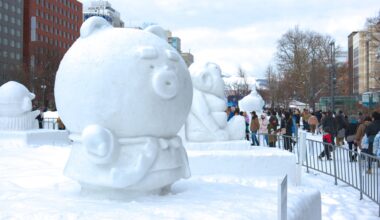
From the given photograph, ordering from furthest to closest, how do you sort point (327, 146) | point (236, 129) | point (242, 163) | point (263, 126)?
point (263, 126) → point (327, 146) → point (236, 129) → point (242, 163)

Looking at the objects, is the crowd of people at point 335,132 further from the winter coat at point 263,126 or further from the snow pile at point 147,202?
the snow pile at point 147,202

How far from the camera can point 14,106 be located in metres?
15.2

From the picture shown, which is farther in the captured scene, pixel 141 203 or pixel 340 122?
pixel 340 122

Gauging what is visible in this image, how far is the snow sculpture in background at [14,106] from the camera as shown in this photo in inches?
593

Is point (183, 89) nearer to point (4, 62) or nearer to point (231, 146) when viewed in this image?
point (231, 146)

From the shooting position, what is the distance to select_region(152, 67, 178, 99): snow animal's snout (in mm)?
5414

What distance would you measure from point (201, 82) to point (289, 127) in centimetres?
740

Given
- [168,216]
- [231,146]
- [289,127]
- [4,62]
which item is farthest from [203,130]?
[4,62]

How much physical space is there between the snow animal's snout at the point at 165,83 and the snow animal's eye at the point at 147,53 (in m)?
0.20

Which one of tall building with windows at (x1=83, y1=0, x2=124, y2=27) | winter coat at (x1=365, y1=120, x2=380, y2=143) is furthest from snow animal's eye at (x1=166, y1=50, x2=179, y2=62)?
tall building with windows at (x1=83, y1=0, x2=124, y2=27)

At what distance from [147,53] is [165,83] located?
416 mm

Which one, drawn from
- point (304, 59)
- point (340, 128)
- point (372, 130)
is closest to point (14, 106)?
point (372, 130)

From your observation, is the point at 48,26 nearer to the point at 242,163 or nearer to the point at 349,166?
the point at 349,166

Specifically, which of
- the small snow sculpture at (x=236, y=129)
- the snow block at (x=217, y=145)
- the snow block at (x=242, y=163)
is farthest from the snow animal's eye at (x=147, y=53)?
the small snow sculpture at (x=236, y=129)
